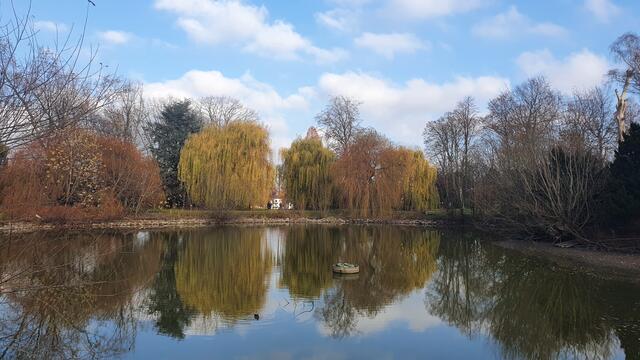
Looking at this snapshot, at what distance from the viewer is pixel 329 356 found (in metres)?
7.69

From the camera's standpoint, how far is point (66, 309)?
32.0 ft

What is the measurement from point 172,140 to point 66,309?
30.4m

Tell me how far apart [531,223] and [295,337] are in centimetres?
1650

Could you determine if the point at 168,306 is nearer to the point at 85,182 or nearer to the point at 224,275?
the point at 224,275

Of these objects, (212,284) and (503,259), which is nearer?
(212,284)

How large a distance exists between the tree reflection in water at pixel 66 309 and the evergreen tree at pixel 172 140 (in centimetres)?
2314

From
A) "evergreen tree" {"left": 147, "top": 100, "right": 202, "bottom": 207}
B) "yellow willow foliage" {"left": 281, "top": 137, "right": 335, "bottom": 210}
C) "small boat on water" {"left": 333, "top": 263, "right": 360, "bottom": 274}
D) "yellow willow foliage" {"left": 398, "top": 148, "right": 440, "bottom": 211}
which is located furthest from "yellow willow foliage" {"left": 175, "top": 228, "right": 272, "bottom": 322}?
"yellow willow foliage" {"left": 398, "top": 148, "right": 440, "bottom": 211}

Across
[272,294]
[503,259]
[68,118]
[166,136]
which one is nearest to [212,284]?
[272,294]

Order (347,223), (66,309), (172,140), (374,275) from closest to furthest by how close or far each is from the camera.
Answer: (66,309), (374,275), (347,223), (172,140)

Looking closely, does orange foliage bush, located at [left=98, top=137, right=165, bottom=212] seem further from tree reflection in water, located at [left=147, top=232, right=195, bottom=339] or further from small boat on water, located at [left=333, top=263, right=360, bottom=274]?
small boat on water, located at [left=333, top=263, right=360, bottom=274]

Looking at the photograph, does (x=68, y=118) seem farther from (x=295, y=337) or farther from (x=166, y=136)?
(x=166, y=136)

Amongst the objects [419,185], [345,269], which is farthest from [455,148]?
[345,269]

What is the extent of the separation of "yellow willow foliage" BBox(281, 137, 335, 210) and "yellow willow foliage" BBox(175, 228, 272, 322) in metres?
13.7

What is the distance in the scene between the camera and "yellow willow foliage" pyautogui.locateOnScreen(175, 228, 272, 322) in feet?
35.8
